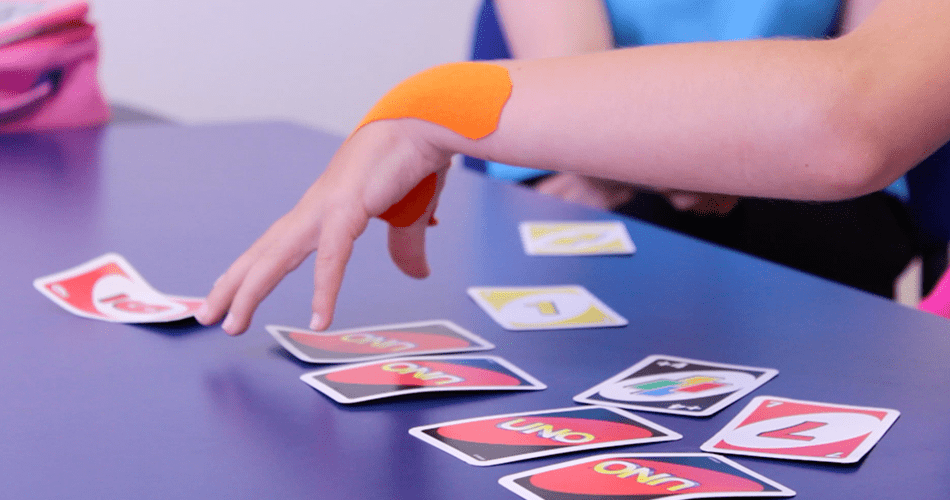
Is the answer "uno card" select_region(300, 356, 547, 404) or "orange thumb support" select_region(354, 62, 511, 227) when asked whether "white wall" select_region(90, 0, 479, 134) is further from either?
"uno card" select_region(300, 356, 547, 404)

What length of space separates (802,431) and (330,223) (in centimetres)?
39

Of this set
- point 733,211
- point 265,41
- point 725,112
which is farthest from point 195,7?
point 725,112

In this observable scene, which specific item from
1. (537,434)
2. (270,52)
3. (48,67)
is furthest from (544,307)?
(270,52)

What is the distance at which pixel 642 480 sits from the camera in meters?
0.55

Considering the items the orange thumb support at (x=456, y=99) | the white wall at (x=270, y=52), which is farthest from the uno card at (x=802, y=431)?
the white wall at (x=270, y=52)

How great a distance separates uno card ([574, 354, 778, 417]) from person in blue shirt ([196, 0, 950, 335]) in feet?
0.46

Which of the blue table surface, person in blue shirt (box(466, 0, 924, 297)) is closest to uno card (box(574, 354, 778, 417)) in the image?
the blue table surface

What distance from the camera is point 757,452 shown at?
596mm

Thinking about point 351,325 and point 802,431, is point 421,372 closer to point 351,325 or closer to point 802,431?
point 351,325

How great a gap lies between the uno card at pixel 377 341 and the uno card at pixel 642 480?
225 mm

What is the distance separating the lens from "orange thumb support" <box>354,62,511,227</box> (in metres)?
0.75

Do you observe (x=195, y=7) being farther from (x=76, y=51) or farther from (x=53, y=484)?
(x=53, y=484)

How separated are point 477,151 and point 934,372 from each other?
1.30 feet

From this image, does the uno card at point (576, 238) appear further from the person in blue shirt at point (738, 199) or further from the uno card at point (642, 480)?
the uno card at point (642, 480)
